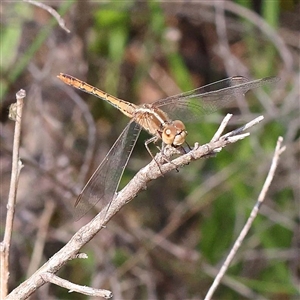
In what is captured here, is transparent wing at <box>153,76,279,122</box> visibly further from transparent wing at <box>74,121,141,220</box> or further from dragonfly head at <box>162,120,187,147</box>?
dragonfly head at <box>162,120,187,147</box>

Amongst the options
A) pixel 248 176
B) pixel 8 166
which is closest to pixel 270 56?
pixel 248 176

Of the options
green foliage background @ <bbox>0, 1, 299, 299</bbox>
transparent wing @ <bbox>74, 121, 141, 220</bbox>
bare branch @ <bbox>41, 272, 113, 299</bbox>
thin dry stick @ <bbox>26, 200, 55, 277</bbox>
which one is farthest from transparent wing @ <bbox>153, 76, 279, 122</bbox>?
thin dry stick @ <bbox>26, 200, 55, 277</bbox>

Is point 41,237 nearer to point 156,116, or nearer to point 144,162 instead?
point 144,162

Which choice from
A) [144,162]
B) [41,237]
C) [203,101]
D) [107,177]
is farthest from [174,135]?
[144,162]

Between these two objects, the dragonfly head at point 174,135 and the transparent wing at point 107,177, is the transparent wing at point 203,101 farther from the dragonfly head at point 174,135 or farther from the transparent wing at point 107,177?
the dragonfly head at point 174,135

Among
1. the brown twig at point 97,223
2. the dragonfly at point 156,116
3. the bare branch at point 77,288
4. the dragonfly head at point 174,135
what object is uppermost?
the dragonfly at point 156,116

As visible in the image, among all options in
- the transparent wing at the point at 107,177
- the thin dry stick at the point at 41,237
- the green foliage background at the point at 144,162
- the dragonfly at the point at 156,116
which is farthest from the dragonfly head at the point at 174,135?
the thin dry stick at the point at 41,237

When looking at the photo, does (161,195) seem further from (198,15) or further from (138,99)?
(198,15)
